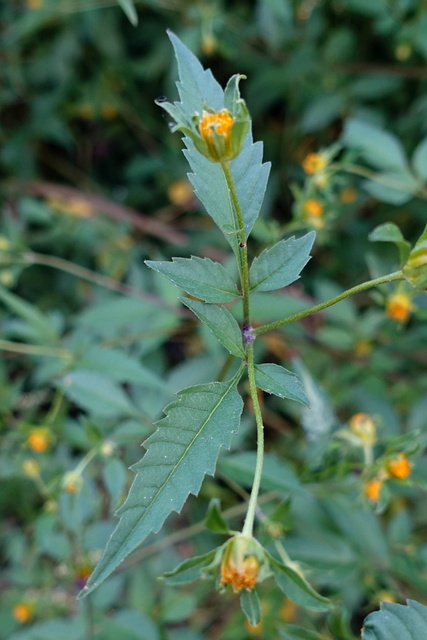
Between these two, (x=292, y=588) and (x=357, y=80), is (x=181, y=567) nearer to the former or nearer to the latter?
(x=292, y=588)

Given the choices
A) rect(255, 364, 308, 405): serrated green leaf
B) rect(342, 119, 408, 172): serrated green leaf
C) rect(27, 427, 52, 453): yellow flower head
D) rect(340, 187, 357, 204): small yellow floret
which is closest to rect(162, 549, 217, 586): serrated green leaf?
rect(255, 364, 308, 405): serrated green leaf

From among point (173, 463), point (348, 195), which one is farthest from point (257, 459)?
point (348, 195)

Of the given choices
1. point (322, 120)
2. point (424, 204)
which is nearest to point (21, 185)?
point (322, 120)

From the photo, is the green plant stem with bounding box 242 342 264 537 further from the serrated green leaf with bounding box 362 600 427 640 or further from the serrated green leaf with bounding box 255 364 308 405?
the serrated green leaf with bounding box 362 600 427 640

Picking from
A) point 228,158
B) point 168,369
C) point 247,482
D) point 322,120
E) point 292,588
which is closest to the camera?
point 228,158

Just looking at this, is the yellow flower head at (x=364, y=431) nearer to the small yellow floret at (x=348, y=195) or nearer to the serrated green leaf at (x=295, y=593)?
the serrated green leaf at (x=295, y=593)

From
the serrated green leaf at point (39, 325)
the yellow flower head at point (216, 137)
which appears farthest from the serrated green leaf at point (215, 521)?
the serrated green leaf at point (39, 325)

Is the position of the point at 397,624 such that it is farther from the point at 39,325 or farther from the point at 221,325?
the point at 39,325
